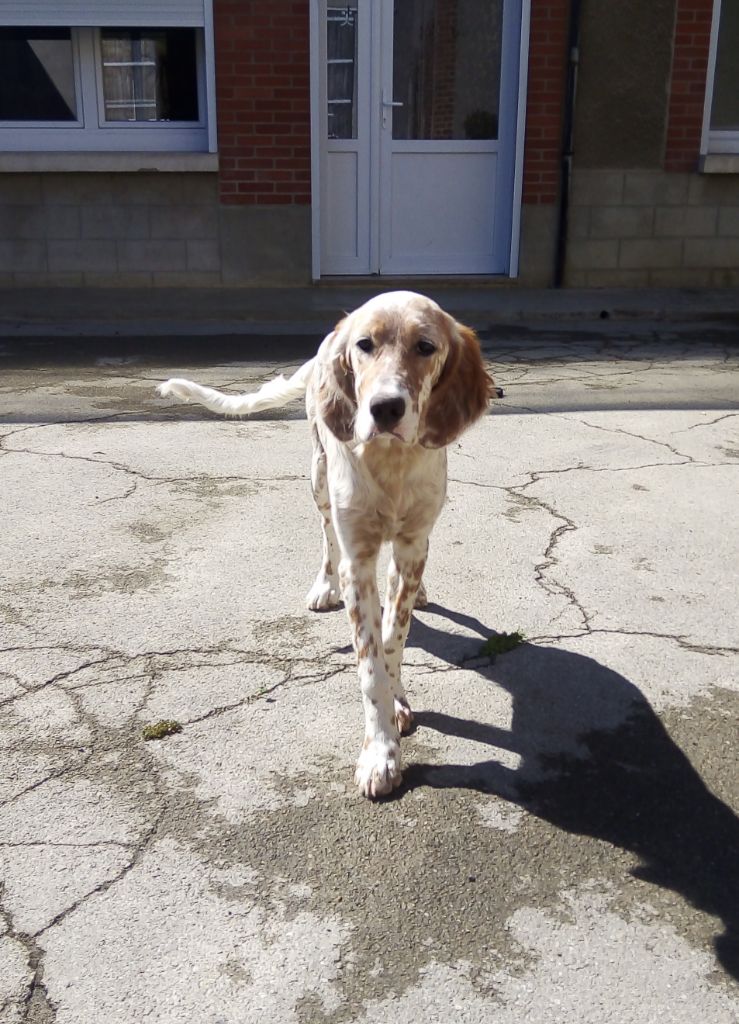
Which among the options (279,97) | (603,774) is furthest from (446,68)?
(603,774)

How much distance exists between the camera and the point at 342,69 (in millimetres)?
10062

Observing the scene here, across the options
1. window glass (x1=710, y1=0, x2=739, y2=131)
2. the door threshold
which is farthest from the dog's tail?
window glass (x1=710, y1=0, x2=739, y2=131)

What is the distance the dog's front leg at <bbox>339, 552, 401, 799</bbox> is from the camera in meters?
2.72

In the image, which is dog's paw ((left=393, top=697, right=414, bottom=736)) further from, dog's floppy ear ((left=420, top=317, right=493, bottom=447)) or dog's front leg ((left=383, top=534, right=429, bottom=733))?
dog's floppy ear ((left=420, top=317, right=493, bottom=447))

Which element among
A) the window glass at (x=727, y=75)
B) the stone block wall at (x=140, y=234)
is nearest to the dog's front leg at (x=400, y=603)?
the stone block wall at (x=140, y=234)

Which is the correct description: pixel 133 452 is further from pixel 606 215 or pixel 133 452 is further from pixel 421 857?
pixel 606 215

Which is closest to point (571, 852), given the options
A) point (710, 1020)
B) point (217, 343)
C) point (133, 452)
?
point (710, 1020)

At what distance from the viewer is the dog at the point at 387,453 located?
2.68m

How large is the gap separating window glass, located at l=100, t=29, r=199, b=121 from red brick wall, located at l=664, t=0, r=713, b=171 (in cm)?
471

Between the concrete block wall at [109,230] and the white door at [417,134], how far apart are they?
48.8 inches

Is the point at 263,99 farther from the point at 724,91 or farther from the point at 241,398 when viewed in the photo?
the point at 241,398

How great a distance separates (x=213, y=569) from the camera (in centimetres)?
409

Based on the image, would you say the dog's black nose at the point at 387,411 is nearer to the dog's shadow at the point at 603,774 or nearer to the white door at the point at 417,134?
the dog's shadow at the point at 603,774

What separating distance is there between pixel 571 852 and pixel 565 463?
3.19 meters
